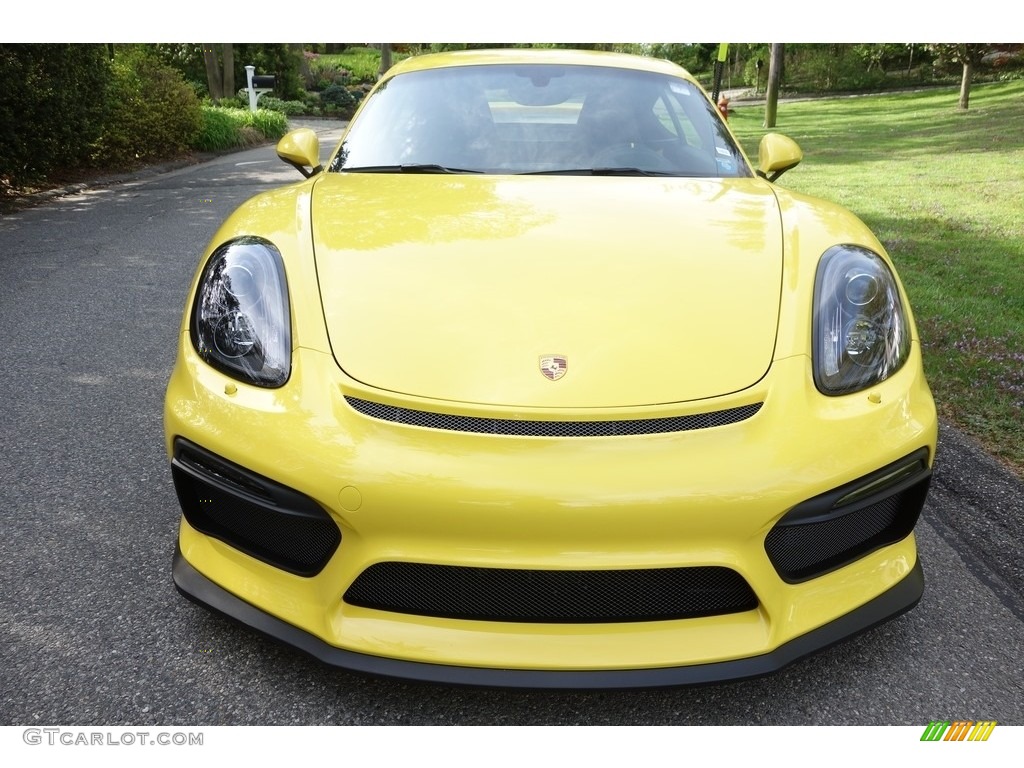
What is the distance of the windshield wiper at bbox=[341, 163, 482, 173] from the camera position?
2.78m

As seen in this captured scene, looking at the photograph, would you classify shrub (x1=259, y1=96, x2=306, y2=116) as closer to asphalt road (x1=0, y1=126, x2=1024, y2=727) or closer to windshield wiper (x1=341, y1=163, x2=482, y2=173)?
asphalt road (x1=0, y1=126, x2=1024, y2=727)

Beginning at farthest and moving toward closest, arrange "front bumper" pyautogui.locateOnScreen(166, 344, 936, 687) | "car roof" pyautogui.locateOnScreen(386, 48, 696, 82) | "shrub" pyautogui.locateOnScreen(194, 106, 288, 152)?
"shrub" pyautogui.locateOnScreen(194, 106, 288, 152)
"car roof" pyautogui.locateOnScreen(386, 48, 696, 82)
"front bumper" pyautogui.locateOnScreen(166, 344, 936, 687)

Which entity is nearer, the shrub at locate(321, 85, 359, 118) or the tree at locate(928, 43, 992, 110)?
the tree at locate(928, 43, 992, 110)

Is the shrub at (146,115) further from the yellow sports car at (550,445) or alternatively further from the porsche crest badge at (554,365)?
the porsche crest badge at (554,365)

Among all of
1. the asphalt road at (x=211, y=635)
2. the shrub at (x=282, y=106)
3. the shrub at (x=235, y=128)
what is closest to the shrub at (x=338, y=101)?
the shrub at (x=282, y=106)

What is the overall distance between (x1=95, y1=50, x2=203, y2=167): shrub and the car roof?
8959 millimetres

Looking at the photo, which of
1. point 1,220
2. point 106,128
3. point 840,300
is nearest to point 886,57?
point 106,128

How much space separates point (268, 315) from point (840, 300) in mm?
1345

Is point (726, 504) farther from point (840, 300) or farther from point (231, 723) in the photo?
point (231, 723)

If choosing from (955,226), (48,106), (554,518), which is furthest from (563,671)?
(48,106)

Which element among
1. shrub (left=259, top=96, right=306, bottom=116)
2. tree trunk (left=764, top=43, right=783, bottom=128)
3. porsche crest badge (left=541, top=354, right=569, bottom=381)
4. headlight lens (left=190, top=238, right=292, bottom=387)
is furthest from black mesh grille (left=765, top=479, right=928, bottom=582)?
shrub (left=259, top=96, right=306, bottom=116)

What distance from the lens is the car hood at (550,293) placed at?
1.73 meters
